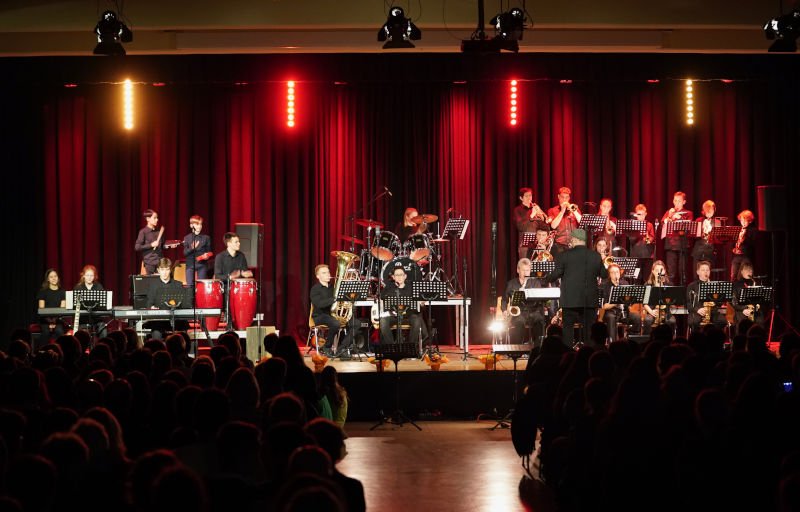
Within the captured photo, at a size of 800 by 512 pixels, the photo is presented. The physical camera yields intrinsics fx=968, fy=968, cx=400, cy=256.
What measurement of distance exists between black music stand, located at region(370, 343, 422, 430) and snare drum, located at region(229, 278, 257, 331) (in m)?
3.65

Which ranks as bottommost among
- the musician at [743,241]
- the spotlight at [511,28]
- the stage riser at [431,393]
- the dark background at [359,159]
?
the stage riser at [431,393]

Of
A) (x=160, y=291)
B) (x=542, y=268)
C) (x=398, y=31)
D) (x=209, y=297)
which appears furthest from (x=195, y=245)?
(x=542, y=268)

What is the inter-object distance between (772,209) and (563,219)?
3176mm

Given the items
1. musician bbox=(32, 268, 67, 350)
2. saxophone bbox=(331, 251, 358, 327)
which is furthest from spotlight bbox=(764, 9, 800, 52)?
musician bbox=(32, 268, 67, 350)

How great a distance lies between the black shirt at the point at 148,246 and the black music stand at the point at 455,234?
4.50 m

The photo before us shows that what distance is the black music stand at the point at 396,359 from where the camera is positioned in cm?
1019

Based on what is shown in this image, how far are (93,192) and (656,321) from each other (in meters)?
9.41

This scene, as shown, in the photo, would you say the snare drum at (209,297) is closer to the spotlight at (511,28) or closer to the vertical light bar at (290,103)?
the vertical light bar at (290,103)

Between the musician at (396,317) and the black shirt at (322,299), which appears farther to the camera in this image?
the black shirt at (322,299)

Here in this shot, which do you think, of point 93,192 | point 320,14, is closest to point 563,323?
point 320,14

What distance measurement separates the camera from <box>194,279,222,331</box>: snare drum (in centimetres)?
1412

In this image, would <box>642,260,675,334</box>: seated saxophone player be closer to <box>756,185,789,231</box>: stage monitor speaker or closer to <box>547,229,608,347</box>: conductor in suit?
<box>547,229,608,347</box>: conductor in suit

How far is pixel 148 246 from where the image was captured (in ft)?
50.0

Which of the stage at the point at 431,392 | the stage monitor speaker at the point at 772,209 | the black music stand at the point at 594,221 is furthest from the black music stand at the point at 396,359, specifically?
the stage monitor speaker at the point at 772,209
